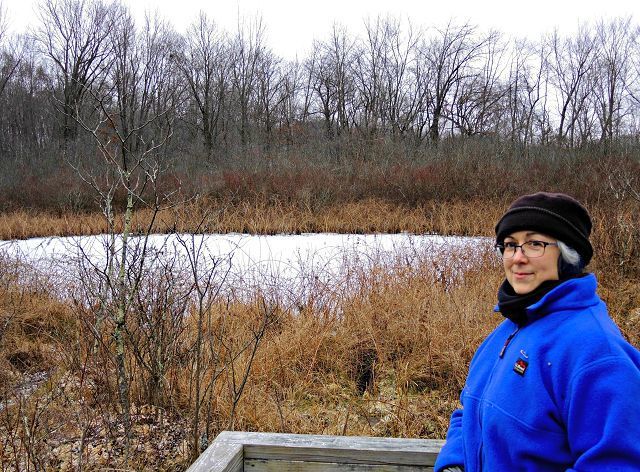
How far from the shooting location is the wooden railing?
1950 mm

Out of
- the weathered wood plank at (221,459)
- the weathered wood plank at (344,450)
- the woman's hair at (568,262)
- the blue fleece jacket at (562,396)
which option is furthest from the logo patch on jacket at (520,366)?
the weathered wood plank at (221,459)

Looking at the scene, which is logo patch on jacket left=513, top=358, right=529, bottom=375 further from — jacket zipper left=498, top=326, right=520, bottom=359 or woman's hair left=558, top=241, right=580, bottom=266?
woman's hair left=558, top=241, right=580, bottom=266

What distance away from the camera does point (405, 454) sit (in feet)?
6.40

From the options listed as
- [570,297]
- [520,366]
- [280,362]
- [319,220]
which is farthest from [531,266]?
[319,220]

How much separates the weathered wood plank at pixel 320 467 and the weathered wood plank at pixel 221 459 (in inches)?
3.7

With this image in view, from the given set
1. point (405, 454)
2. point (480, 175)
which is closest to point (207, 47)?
point (480, 175)

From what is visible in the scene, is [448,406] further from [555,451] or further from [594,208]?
[594,208]

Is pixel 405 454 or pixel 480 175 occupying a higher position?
pixel 480 175

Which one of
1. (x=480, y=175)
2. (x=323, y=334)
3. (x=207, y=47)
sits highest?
(x=207, y=47)

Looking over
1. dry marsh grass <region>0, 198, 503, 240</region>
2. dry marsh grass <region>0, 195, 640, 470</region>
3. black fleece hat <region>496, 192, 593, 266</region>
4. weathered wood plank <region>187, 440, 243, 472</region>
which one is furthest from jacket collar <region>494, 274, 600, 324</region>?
dry marsh grass <region>0, 198, 503, 240</region>

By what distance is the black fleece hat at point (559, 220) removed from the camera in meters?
1.27

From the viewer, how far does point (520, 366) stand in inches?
47.2

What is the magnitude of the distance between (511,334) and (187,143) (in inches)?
1135

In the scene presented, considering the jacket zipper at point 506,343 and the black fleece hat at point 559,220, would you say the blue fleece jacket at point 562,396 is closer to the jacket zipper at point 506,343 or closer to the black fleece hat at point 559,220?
the jacket zipper at point 506,343
